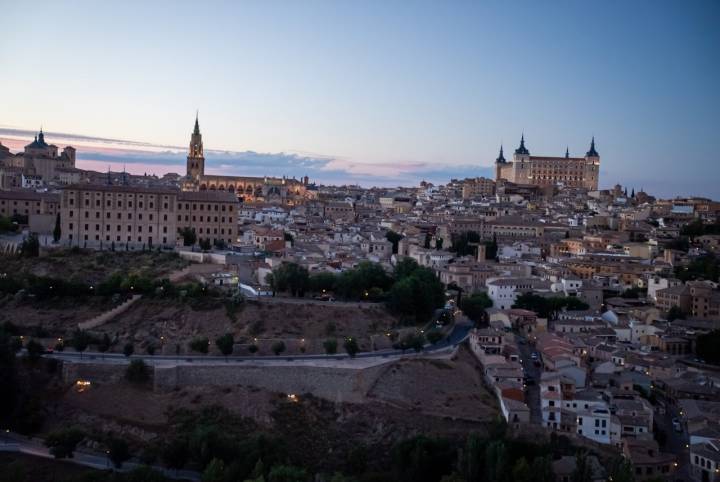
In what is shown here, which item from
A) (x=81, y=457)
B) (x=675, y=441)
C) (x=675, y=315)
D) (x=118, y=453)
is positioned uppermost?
(x=675, y=315)

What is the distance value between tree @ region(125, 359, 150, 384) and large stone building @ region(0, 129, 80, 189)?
97.3 feet

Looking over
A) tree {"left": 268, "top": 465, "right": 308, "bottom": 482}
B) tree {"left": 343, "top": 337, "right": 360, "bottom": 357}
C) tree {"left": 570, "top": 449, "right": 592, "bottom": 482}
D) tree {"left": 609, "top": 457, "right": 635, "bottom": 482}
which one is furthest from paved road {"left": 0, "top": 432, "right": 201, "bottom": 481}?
tree {"left": 609, "top": 457, "right": 635, "bottom": 482}

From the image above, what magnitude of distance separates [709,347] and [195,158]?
38443 millimetres

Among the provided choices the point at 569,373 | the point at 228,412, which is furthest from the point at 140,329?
the point at 569,373

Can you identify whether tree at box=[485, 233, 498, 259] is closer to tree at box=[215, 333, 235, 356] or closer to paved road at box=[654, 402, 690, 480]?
paved road at box=[654, 402, 690, 480]

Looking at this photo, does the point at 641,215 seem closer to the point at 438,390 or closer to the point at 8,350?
the point at 438,390

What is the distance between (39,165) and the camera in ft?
172

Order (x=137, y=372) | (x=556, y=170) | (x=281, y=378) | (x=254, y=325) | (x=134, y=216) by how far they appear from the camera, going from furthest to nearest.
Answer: (x=556, y=170), (x=134, y=216), (x=254, y=325), (x=281, y=378), (x=137, y=372)

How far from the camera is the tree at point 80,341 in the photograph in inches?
792

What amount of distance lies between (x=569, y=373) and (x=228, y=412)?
25.4 feet

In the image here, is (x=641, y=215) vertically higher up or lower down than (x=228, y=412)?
higher up

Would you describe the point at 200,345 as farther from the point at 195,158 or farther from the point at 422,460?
the point at 195,158

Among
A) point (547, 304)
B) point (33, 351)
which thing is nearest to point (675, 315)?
point (547, 304)

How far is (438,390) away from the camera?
1930 cm
